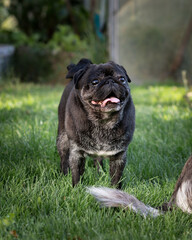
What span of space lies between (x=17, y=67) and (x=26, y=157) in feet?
24.5

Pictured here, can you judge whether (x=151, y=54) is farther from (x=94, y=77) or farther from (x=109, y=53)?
(x=94, y=77)

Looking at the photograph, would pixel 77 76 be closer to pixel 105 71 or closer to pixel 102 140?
pixel 105 71

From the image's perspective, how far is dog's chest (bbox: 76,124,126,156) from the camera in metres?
2.95

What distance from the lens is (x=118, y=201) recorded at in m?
2.58

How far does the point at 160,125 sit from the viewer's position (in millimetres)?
4980

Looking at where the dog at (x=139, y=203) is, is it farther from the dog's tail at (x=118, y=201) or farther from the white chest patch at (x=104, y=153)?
the white chest patch at (x=104, y=153)

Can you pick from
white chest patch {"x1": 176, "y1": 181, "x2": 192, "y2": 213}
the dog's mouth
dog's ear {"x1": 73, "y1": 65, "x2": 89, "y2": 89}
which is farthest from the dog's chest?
white chest patch {"x1": 176, "y1": 181, "x2": 192, "y2": 213}

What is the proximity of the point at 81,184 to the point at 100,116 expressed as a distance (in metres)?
0.58

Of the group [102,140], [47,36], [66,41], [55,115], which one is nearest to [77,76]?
[102,140]

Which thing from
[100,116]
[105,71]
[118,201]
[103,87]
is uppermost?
[105,71]

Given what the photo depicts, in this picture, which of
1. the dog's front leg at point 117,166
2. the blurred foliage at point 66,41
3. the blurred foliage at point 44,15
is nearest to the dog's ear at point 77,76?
the dog's front leg at point 117,166

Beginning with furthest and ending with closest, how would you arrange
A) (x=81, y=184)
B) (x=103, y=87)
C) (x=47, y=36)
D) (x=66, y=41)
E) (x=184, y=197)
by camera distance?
(x=47, y=36) < (x=66, y=41) < (x=81, y=184) < (x=103, y=87) < (x=184, y=197)

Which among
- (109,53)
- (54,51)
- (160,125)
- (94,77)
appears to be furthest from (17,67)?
(94,77)

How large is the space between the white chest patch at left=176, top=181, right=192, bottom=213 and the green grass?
0.17ft
